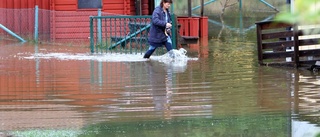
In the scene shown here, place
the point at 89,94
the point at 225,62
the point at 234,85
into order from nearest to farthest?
1. the point at 89,94
2. the point at 234,85
3. the point at 225,62

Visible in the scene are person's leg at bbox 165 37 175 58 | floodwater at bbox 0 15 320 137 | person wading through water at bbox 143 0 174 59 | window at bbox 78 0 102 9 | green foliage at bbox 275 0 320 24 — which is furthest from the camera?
window at bbox 78 0 102 9

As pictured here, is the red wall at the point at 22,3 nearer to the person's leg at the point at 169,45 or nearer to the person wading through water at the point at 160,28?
the person wading through water at the point at 160,28

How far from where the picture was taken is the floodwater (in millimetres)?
6707

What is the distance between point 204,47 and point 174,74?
7.06 metres

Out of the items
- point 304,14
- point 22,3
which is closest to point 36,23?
point 22,3

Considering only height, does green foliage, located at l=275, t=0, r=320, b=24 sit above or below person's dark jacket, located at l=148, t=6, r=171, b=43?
below

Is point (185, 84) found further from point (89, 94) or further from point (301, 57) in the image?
point (301, 57)

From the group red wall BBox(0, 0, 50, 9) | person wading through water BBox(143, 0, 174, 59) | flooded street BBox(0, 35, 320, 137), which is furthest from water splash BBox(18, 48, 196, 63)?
red wall BBox(0, 0, 50, 9)

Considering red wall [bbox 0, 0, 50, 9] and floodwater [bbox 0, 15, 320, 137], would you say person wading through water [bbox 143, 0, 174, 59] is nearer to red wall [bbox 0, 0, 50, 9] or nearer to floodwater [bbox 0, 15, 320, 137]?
floodwater [bbox 0, 15, 320, 137]

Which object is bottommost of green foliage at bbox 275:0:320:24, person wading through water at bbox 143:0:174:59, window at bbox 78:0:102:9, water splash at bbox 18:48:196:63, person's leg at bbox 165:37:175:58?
water splash at bbox 18:48:196:63

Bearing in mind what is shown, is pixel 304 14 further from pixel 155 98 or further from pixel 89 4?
pixel 89 4

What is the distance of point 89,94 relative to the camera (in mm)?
9492

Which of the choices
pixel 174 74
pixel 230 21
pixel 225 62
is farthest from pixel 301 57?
pixel 230 21

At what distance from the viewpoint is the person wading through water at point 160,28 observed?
14.1m
